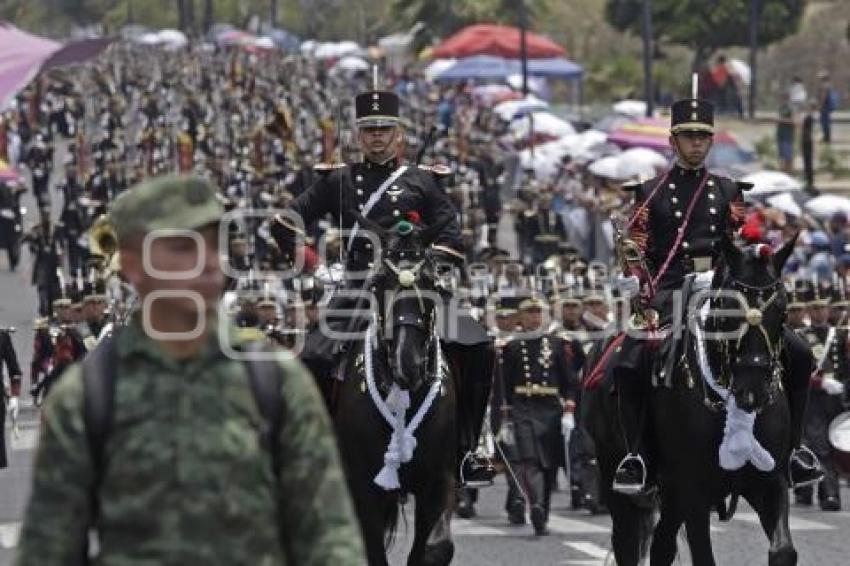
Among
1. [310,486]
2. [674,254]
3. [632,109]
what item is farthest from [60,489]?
[632,109]

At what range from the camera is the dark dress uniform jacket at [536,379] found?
71.4 ft

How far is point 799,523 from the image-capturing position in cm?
2034

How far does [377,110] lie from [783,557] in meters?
3.14

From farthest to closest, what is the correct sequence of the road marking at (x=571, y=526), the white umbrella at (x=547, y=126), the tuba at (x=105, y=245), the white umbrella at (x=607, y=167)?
1. the white umbrella at (x=547, y=126)
2. the white umbrella at (x=607, y=167)
3. the tuba at (x=105, y=245)
4. the road marking at (x=571, y=526)

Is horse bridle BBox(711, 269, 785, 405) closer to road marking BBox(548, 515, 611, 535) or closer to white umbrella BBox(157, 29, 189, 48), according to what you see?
road marking BBox(548, 515, 611, 535)

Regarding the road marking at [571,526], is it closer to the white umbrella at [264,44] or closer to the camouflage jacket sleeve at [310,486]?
the camouflage jacket sleeve at [310,486]

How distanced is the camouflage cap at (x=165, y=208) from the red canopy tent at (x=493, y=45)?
54557mm

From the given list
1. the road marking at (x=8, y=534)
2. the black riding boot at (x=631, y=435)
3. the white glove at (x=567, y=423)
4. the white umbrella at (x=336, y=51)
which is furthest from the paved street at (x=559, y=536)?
the white umbrella at (x=336, y=51)

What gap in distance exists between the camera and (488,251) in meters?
30.6

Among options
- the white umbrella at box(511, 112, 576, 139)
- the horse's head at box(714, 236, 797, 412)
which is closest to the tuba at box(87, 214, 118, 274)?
the horse's head at box(714, 236, 797, 412)

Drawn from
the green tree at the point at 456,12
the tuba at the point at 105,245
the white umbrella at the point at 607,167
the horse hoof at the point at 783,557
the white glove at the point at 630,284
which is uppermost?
the green tree at the point at 456,12

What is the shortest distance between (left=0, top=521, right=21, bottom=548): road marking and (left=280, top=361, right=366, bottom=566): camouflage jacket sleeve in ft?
38.3

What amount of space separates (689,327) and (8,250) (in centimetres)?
3351

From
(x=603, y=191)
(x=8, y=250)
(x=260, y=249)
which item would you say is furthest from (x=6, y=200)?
(x=603, y=191)
